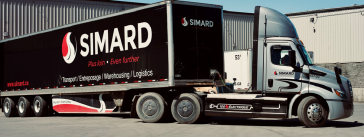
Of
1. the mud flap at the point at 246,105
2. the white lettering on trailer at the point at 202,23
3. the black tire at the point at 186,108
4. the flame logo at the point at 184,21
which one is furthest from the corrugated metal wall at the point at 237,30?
the mud flap at the point at 246,105

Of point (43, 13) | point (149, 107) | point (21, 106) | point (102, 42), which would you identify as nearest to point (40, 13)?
point (43, 13)

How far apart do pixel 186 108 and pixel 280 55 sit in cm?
342

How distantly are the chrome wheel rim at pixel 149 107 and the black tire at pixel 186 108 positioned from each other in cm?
69

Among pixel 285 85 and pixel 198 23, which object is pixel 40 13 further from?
pixel 285 85

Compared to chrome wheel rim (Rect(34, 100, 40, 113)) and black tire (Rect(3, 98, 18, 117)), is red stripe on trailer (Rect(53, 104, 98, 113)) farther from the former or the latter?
black tire (Rect(3, 98, 18, 117))

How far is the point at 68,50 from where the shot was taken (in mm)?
18266

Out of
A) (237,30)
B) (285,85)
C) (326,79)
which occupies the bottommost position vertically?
(285,85)

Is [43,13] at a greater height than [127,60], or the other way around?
[43,13]

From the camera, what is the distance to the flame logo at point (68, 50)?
59.2 ft

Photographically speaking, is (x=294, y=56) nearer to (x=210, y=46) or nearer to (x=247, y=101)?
(x=247, y=101)

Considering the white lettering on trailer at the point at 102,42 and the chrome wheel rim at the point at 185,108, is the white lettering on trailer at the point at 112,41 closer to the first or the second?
the white lettering on trailer at the point at 102,42

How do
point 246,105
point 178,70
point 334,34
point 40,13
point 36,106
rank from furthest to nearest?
point 334,34 → point 40,13 → point 36,106 → point 178,70 → point 246,105

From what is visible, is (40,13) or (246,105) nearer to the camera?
(246,105)

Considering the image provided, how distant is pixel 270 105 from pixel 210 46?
308 centimetres
